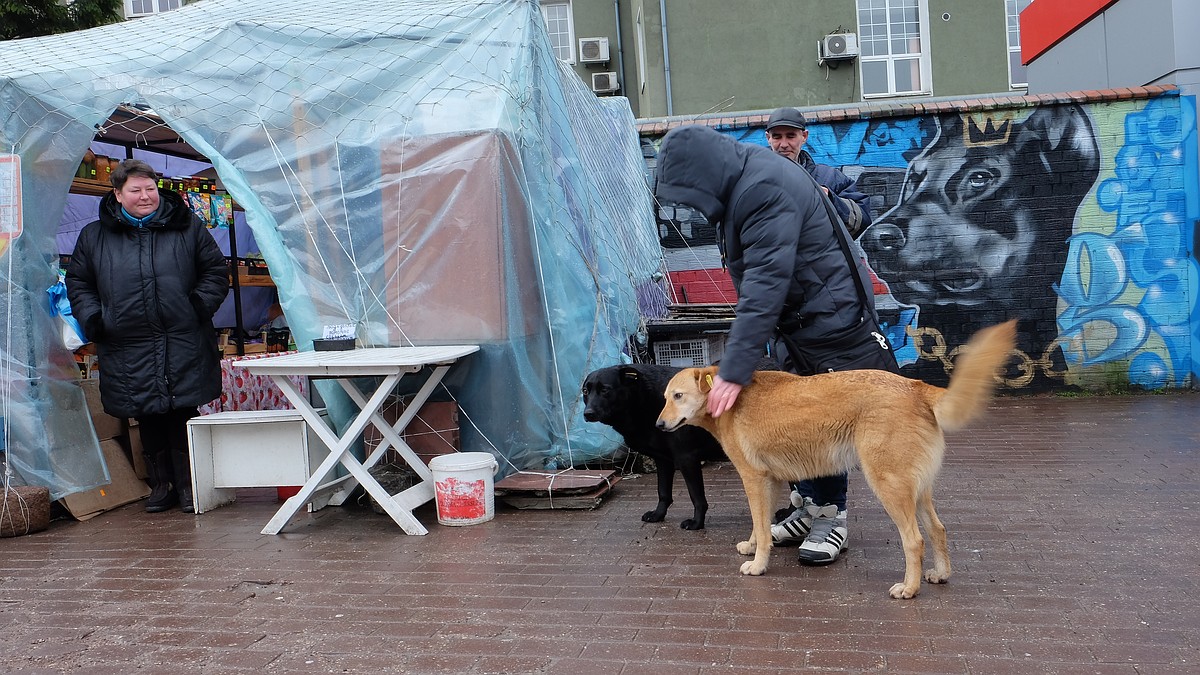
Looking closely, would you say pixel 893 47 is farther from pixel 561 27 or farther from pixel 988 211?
pixel 988 211

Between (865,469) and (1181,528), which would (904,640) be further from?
(1181,528)

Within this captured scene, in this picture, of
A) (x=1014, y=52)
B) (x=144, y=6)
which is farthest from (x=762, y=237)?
(x=144, y=6)

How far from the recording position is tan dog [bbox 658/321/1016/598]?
336cm

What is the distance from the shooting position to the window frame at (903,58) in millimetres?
16000

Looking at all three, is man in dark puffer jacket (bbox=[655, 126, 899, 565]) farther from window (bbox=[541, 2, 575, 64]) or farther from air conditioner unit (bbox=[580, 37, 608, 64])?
window (bbox=[541, 2, 575, 64])

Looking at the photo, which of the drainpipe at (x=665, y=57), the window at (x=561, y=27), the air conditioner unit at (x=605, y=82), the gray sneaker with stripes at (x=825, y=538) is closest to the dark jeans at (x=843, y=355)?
the gray sneaker with stripes at (x=825, y=538)

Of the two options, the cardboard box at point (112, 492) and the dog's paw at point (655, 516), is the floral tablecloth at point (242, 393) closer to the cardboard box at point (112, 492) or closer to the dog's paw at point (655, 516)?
the cardboard box at point (112, 492)

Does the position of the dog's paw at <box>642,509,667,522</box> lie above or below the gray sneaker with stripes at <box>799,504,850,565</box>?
below

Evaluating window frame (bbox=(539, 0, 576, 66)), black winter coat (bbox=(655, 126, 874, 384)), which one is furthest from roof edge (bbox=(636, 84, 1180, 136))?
window frame (bbox=(539, 0, 576, 66))

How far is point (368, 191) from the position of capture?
18.9 feet

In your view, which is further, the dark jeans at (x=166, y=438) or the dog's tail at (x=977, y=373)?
the dark jeans at (x=166, y=438)

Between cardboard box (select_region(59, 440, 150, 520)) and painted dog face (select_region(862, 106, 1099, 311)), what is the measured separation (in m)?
6.56

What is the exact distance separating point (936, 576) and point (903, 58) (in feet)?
46.9

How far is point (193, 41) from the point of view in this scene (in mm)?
6004
